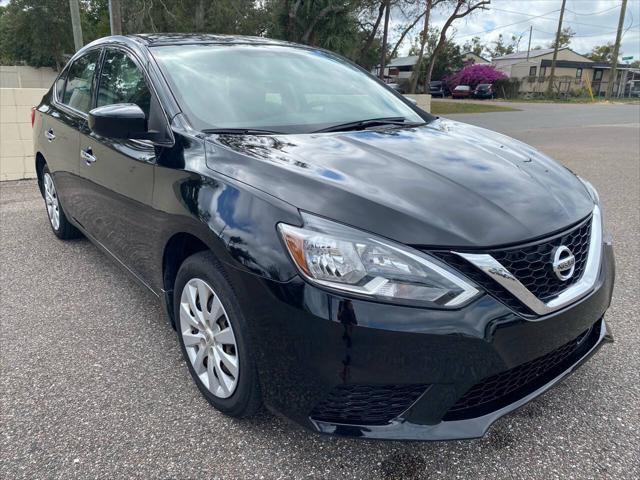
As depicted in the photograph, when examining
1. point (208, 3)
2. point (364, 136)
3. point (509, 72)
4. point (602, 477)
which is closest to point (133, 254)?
point (364, 136)

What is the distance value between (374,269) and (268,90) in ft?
5.08

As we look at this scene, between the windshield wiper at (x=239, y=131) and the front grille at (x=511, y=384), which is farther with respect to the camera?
the windshield wiper at (x=239, y=131)

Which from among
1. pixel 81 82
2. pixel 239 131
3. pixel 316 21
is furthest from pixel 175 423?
pixel 316 21

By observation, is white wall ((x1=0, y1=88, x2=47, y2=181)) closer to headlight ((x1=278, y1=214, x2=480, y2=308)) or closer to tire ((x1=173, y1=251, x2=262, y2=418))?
tire ((x1=173, y1=251, x2=262, y2=418))

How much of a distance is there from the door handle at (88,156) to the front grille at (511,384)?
2.52m

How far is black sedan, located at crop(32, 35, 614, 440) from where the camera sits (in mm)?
1657

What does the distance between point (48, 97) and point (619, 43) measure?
166 ft

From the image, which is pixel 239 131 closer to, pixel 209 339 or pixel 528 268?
pixel 209 339

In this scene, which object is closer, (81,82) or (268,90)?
(268,90)

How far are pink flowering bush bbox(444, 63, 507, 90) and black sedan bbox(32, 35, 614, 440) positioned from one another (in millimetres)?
51068

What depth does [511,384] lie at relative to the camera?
187 cm

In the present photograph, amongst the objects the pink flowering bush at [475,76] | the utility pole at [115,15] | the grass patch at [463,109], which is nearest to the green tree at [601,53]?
the pink flowering bush at [475,76]

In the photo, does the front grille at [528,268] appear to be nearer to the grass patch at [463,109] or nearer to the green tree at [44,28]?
the grass patch at [463,109]

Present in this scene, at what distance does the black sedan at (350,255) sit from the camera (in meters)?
1.66
